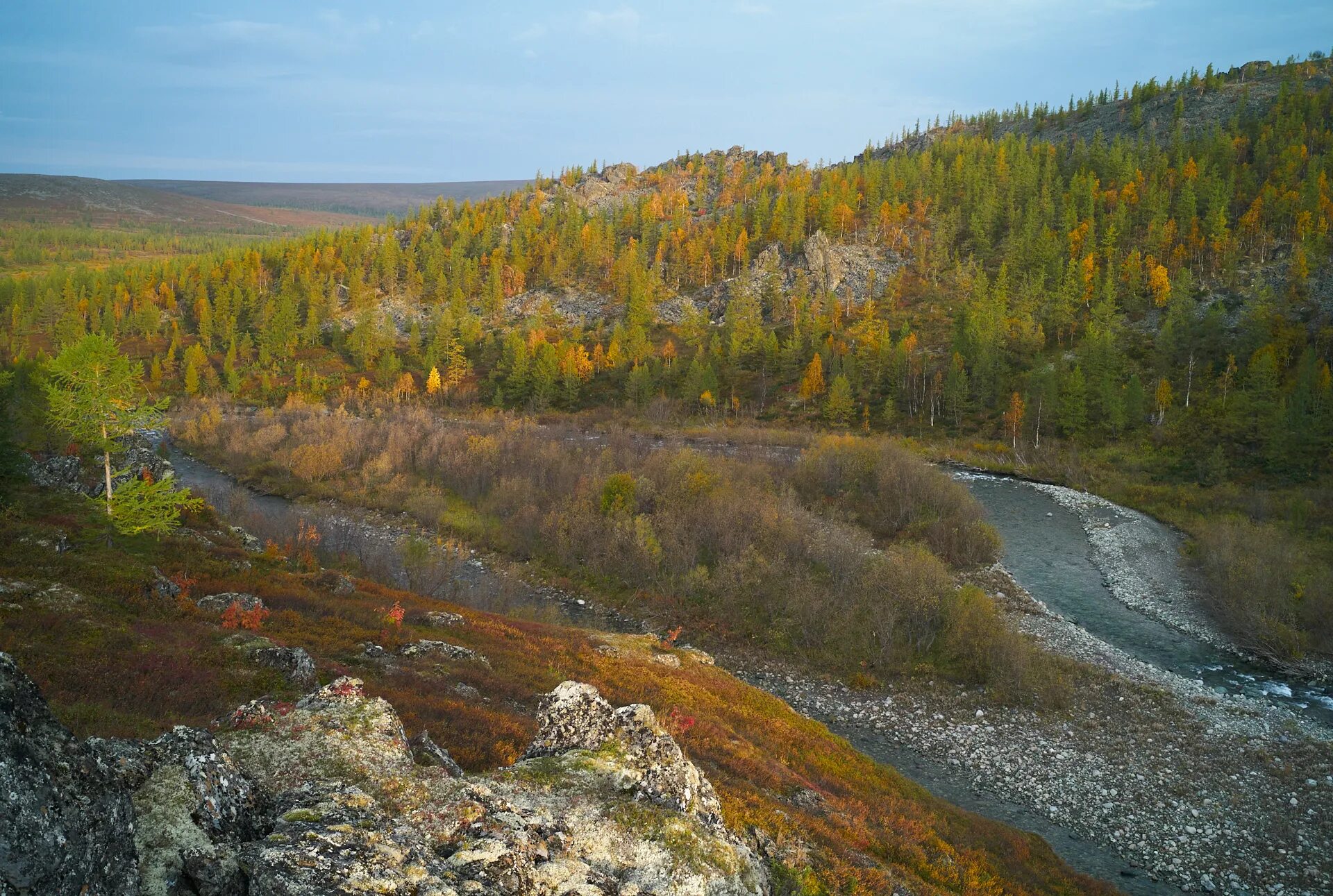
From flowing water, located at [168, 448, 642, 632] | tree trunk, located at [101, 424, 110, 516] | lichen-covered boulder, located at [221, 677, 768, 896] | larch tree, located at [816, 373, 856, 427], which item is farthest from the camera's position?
larch tree, located at [816, 373, 856, 427]

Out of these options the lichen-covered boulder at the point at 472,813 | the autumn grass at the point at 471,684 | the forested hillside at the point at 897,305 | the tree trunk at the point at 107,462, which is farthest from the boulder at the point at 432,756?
the forested hillside at the point at 897,305

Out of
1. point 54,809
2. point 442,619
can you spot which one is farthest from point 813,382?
point 54,809

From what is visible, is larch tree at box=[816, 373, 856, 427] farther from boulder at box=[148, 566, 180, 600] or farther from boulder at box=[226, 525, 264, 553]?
boulder at box=[148, 566, 180, 600]

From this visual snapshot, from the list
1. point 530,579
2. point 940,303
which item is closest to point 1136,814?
point 530,579

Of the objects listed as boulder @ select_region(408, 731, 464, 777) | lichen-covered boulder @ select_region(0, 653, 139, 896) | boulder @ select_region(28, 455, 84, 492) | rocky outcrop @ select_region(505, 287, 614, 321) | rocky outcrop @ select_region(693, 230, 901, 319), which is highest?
rocky outcrop @ select_region(693, 230, 901, 319)

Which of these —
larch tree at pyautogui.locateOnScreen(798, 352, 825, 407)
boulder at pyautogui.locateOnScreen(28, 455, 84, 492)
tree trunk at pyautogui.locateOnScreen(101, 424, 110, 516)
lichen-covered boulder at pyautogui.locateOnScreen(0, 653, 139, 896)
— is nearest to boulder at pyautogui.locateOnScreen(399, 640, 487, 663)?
tree trunk at pyautogui.locateOnScreen(101, 424, 110, 516)

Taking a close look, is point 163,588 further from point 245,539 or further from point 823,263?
point 823,263
